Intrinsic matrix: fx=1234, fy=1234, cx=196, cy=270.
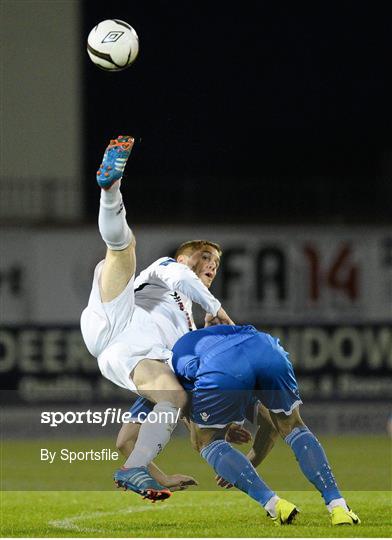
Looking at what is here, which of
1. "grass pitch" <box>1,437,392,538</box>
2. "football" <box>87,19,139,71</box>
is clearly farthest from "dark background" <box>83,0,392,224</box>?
"football" <box>87,19,139,71</box>

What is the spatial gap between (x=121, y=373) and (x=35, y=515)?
8.42 ft

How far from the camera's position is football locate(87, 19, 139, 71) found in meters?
7.95

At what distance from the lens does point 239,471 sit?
7.03 metres

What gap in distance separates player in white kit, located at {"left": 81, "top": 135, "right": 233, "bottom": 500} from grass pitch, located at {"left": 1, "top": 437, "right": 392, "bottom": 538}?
3.08 feet

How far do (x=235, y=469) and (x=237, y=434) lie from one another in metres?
0.22

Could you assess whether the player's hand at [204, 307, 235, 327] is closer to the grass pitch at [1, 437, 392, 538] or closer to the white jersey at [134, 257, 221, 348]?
the white jersey at [134, 257, 221, 348]

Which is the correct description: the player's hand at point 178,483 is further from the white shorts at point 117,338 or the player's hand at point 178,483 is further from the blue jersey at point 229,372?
the white shorts at point 117,338

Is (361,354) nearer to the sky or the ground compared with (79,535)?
nearer to the ground

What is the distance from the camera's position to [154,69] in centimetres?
2392

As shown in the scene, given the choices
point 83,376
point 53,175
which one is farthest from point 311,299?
point 53,175

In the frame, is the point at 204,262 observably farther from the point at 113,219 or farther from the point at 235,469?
the point at 235,469

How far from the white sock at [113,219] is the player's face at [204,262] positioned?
71cm

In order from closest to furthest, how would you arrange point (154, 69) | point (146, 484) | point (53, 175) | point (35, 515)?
point (146, 484), point (35, 515), point (53, 175), point (154, 69)

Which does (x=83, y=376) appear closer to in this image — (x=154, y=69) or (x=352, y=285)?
(x=352, y=285)
